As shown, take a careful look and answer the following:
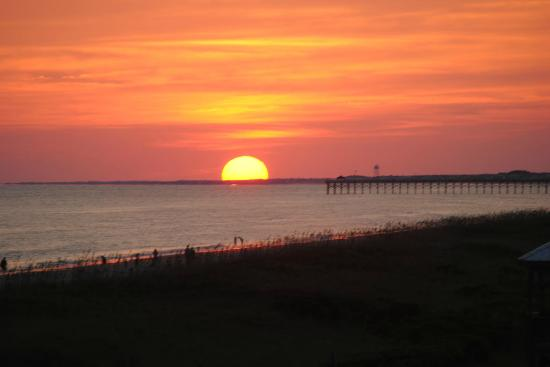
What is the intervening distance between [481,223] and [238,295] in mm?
36026

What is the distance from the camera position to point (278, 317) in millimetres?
22281

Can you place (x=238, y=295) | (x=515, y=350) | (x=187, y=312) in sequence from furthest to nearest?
(x=238, y=295)
(x=187, y=312)
(x=515, y=350)

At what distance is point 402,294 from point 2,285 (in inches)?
615

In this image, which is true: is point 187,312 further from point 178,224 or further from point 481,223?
point 178,224

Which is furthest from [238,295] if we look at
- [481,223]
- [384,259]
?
[481,223]

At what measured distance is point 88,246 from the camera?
176ft

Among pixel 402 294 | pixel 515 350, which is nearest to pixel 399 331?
pixel 515 350

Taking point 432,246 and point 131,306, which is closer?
point 131,306

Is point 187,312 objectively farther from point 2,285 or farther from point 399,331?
point 2,285

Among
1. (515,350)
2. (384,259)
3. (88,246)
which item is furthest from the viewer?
(88,246)

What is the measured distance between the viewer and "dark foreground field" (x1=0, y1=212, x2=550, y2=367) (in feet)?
59.8

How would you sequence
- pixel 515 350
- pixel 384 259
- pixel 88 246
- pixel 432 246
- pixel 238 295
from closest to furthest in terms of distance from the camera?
1. pixel 515 350
2. pixel 238 295
3. pixel 384 259
4. pixel 432 246
5. pixel 88 246

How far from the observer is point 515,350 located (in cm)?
1928

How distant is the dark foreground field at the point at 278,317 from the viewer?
1822 cm
